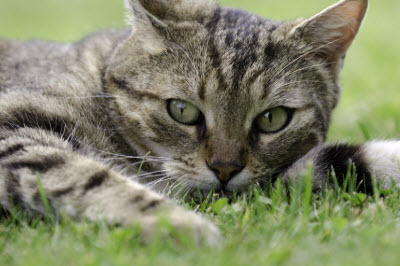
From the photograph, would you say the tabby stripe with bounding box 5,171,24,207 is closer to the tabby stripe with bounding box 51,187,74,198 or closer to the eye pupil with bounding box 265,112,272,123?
the tabby stripe with bounding box 51,187,74,198

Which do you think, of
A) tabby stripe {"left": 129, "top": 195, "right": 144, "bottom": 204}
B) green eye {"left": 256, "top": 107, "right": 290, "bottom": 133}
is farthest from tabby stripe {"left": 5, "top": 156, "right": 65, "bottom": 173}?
green eye {"left": 256, "top": 107, "right": 290, "bottom": 133}

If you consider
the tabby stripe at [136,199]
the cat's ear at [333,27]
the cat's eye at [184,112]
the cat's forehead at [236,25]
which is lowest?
the tabby stripe at [136,199]

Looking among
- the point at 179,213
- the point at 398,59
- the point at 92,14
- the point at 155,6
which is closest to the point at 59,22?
the point at 92,14

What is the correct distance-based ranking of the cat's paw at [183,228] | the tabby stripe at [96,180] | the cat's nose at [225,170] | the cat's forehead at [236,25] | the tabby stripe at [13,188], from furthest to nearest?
the cat's forehead at [236,25]
the cat's nose at [225,170]
the tabby stripe at [13,188]
the tabby stripe at [96,180]
the cat's paw at [183,228]

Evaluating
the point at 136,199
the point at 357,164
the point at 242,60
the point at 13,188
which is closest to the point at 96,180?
the point at 136,199

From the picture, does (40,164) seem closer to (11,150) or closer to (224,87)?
(11,150)

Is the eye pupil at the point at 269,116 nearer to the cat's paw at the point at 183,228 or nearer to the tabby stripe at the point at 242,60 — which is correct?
the tabby stripe at the point at 242,60

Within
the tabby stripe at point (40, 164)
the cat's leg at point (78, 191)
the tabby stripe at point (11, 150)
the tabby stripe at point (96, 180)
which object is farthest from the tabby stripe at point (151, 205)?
the tabby stripe at point (11, 150)
